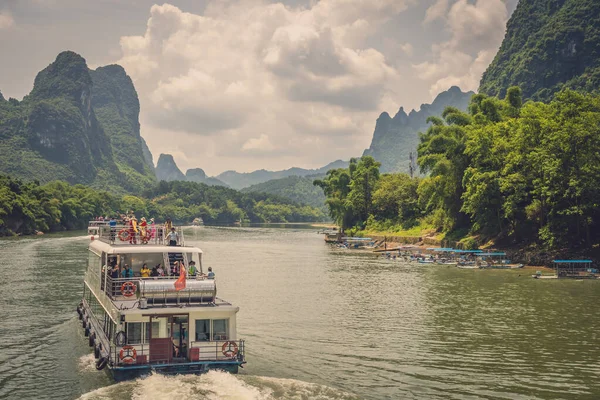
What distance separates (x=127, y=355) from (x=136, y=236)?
11.2 m

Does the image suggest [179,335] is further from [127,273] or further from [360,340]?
[360,340]

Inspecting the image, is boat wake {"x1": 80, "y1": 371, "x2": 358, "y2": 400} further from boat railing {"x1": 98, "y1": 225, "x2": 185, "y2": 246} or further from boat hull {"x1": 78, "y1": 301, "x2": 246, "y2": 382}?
boat railing {"x1": 98, "y1": 225, "x2": 185, "y2": 246}

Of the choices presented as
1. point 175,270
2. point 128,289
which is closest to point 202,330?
point 128,289

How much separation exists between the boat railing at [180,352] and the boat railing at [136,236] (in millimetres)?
8945

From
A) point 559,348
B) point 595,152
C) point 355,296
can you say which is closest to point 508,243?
point 595,152

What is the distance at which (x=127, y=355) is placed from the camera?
22.7 metres

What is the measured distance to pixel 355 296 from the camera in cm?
4759

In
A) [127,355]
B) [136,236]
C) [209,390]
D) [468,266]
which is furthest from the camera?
[468,266]

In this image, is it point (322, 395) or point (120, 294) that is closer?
point (322, 395)

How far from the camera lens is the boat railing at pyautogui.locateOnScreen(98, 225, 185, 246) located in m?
32.5

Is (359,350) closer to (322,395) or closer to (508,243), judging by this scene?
(322,395)

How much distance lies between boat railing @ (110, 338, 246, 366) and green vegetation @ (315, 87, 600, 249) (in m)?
48.1

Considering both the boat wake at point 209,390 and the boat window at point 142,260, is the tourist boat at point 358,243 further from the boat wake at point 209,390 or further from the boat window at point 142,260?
the boat wake at point 209,390

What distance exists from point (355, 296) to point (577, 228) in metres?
31.5
